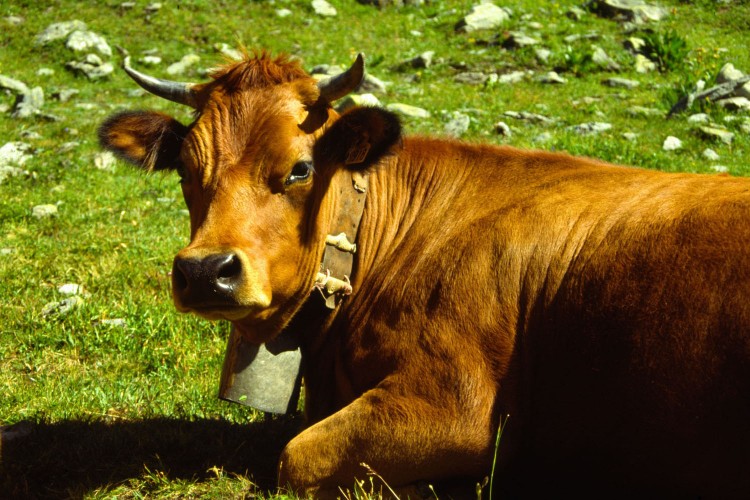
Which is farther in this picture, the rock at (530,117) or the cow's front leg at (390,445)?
the rock at (530,117)

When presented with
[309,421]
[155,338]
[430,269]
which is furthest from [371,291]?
[155,338]

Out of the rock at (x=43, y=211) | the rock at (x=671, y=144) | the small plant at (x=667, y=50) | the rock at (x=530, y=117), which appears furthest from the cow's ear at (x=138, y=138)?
the small plant at (x=667, y=50)

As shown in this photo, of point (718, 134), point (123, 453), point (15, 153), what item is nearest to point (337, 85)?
point (123, 453)

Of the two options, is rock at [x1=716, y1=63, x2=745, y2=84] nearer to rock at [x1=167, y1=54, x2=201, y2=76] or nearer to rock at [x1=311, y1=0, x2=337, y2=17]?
rock at [x1=311, y1=0, x2=337, y2=17]

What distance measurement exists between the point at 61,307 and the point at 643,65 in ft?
42.6

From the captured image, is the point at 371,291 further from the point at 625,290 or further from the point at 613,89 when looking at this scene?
the point at 613,89

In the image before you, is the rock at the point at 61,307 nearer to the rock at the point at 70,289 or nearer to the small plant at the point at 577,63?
the rock at the point at 70,289

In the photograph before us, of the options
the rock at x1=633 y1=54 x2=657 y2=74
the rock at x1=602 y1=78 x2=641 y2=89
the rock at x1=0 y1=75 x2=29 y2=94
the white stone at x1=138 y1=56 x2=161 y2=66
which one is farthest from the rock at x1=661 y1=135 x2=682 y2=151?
the rock at x1=0 y1=75 x2=29 y2=94

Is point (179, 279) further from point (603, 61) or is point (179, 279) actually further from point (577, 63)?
point (603, 61)

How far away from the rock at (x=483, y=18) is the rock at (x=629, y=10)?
2231 millimetres

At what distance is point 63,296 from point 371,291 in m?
3.58

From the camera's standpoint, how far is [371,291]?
5047 millimetres

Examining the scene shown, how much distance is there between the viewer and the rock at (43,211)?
9.41 m

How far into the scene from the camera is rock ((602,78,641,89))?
15578 millimetres
